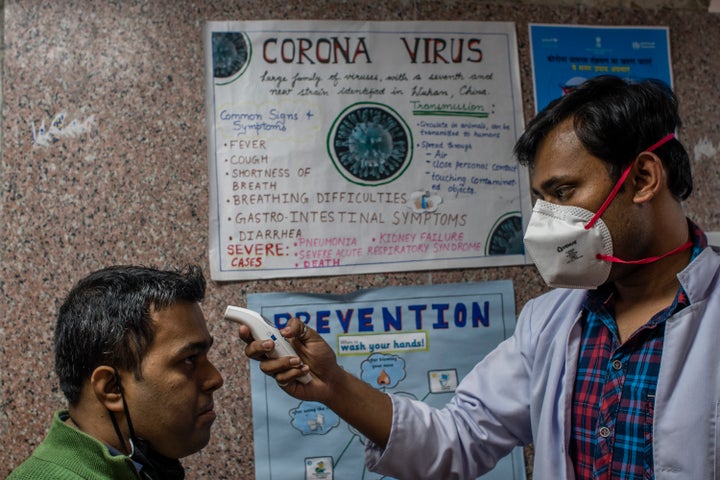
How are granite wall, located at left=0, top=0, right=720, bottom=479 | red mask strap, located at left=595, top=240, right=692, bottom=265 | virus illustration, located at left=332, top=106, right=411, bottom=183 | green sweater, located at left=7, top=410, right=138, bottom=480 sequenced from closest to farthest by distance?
green sweater, located at left=7, top=410, right=138, bottom=480, red mask strap, located at left=595, top=240, right=692, bottom=265, granite wall, located at left=0, top=0, right=720, bottom=479, virus illustration, located at left=332, top=106, right=411, bottom=183

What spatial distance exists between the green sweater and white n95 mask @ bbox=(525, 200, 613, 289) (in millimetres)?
793

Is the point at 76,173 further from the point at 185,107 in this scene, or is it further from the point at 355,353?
the point at 355,353

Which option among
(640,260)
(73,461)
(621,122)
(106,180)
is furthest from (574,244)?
(106,180)

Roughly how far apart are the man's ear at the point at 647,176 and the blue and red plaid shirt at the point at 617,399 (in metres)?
0.13

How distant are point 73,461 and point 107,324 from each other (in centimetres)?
22

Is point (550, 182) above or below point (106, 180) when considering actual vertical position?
below

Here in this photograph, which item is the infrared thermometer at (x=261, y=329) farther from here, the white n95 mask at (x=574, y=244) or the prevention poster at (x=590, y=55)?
the prevention poster at (x=590, y=55)

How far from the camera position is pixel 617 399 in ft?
3.62

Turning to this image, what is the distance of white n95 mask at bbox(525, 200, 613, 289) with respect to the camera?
1132 millimetres

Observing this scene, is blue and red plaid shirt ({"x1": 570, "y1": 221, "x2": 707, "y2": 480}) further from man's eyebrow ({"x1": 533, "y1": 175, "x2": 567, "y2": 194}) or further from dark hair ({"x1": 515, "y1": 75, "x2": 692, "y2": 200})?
man's eyebrow ({"x1": 533, "y1": 175, "x2": 567, "y2": 194})

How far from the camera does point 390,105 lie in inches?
65.0

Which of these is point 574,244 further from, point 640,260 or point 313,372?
point 313,372

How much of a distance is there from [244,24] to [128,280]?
0.76 meters

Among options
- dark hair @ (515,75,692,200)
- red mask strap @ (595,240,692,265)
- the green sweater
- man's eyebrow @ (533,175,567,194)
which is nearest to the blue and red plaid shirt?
red mask strap @ (595,240,692,265)
